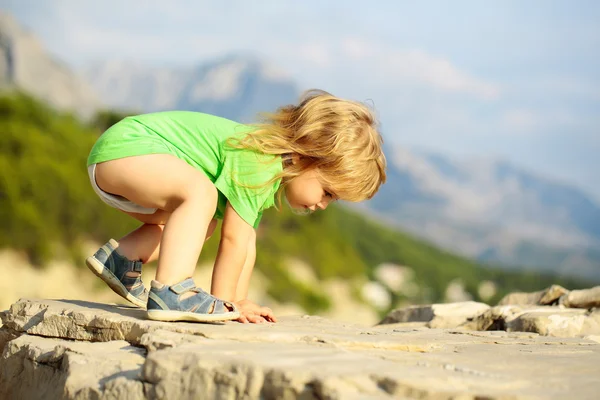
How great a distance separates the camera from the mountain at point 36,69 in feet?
102

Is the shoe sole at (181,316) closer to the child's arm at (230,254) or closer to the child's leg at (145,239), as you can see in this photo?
the child's arm at (230,254)

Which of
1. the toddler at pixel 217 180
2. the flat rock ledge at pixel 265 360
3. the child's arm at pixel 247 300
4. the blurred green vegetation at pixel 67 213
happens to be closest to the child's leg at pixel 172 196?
the toddler at pixel 217 180

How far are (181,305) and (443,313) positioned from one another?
1.90 m

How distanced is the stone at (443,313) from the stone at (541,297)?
1.20ft

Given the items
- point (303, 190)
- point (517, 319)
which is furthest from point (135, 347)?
point (517, 319)

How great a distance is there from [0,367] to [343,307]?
13690 millimetres

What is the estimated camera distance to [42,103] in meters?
12.0

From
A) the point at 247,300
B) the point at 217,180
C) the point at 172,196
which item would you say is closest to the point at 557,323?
the point at 247,300

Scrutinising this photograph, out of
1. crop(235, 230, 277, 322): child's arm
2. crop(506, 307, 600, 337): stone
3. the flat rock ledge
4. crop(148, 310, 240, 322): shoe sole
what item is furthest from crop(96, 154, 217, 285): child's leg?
crop(506, 307, 600, 337): stone

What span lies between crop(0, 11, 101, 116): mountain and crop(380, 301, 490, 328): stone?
22819 millimetres

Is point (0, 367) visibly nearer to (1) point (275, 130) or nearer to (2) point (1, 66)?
(1) point (275, 130)

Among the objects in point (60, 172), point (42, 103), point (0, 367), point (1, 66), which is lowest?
point (0, 367)

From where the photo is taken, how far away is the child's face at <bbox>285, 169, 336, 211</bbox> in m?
3.26

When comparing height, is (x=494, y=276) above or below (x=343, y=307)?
above
